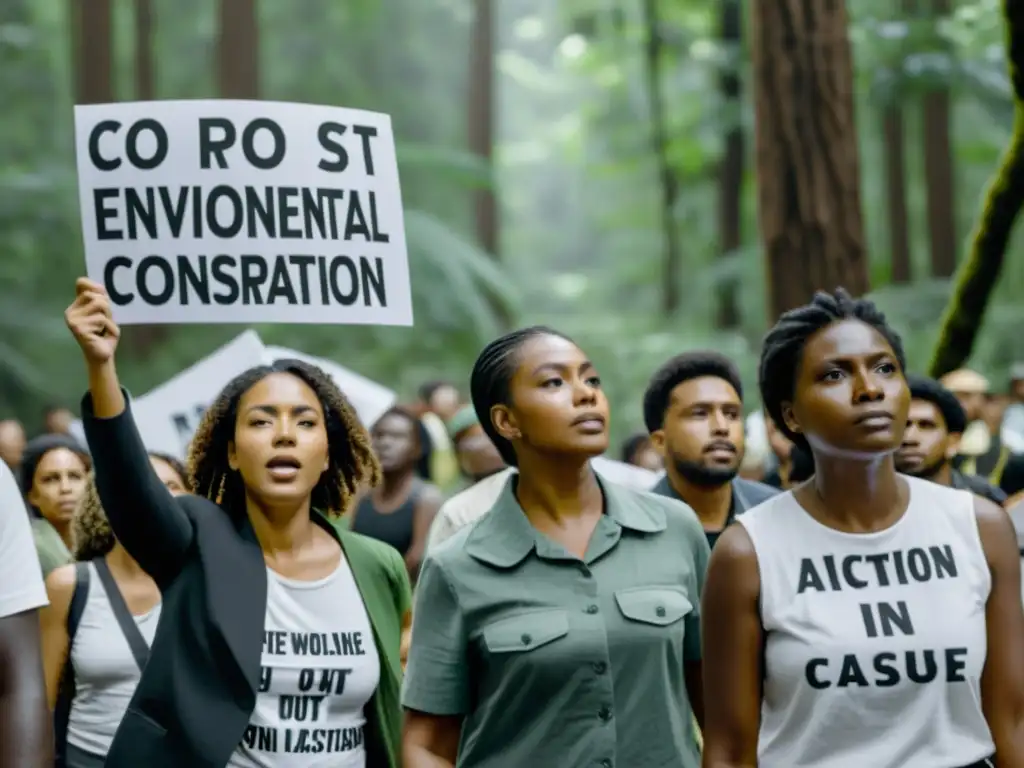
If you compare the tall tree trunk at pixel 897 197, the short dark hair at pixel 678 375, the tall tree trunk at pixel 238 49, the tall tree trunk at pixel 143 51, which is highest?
the tall tree trunk at pixel 143 51

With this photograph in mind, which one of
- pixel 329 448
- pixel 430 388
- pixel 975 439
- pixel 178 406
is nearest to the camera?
pixel 329 448

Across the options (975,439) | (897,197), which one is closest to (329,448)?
(975,439)

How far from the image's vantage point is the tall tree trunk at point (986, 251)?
10.3 m

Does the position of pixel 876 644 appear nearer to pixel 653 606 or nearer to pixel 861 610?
pixel 861 610

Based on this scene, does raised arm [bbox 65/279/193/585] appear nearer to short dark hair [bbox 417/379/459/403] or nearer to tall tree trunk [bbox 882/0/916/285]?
short dark hair [bbox 417/379/459/403]

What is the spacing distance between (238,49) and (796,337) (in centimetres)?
1914

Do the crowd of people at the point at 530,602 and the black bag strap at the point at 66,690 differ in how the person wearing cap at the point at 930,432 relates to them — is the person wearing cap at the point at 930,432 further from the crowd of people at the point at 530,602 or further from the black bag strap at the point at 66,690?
the black bag strap at the point at 66,690

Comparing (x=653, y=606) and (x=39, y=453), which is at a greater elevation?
(x=39, y=453)

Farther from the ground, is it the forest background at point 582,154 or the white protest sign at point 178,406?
the forest background at point 582,154

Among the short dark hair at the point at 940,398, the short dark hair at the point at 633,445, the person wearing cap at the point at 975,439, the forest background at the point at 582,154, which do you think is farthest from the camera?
the forest background at the point at 582,154

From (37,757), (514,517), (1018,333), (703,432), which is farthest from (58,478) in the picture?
(1018,333)

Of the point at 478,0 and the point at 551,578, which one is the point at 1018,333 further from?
the point at 551,578

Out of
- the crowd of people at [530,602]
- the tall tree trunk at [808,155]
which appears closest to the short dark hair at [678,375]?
the crowd of people at [530,602]

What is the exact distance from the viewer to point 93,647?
5.60m
